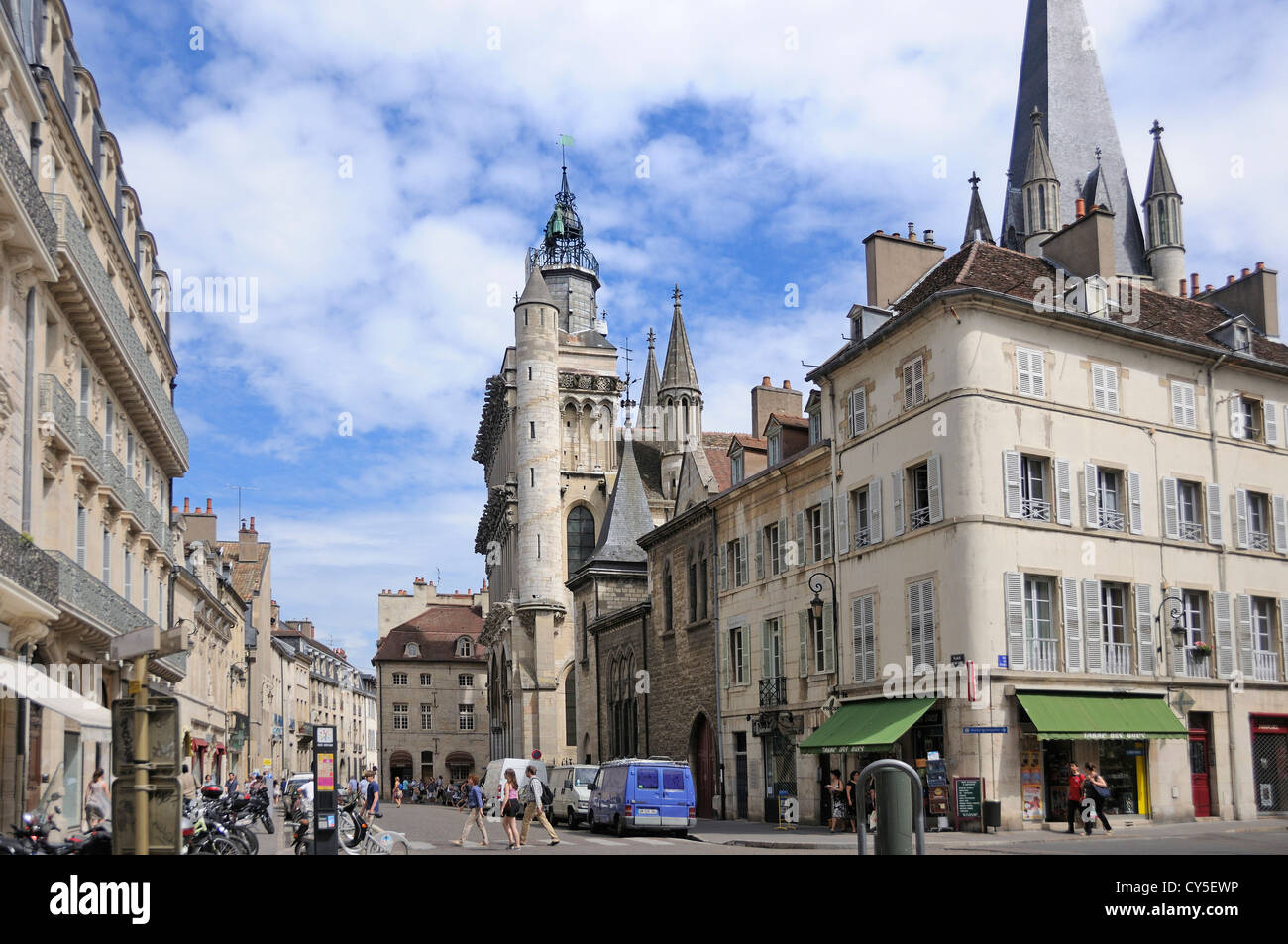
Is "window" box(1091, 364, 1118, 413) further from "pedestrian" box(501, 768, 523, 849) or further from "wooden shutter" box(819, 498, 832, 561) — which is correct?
"pedestrian" box(501, 768, 523, 849)

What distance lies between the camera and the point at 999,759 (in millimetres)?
23828

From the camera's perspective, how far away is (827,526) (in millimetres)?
29562

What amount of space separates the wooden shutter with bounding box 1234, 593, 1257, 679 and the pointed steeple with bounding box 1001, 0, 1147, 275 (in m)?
30.9

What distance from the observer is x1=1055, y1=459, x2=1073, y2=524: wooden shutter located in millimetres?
25312

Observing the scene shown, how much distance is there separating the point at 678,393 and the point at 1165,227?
28015mm

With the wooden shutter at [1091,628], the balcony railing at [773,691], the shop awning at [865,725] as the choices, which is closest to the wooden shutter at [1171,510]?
the wooden shutter at [1091,628]

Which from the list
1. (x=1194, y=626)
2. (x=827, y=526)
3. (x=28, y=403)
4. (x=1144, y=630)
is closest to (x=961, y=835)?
(x=1144, y=630)

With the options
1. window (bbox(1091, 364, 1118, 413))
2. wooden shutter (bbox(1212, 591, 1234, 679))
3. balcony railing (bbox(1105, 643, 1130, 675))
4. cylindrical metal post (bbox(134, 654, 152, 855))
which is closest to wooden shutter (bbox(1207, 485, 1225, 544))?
wooden shutter (bbox(1212, 591, 1234, 679))

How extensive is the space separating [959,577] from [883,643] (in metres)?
3.08

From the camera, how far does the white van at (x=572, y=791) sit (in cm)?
3041

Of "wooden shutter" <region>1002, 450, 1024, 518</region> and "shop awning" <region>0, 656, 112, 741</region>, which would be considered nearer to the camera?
"shop awning" <region>0, 656, 112, 741</region>

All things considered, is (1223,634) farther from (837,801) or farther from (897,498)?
(837,801)
